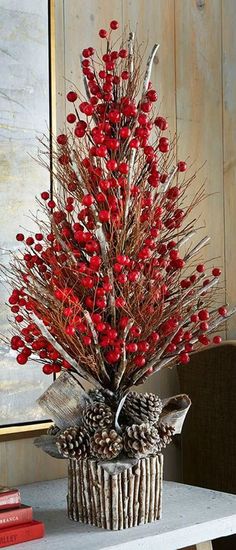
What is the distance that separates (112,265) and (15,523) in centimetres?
44

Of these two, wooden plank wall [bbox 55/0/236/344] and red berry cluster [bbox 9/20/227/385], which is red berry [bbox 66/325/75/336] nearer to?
red berry cluster [bbox 9/20/227/385]

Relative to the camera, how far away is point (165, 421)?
5.07ft

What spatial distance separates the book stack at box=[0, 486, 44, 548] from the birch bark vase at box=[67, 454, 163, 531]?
9 cm

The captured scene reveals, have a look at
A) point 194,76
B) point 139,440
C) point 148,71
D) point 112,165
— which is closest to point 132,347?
point 139,440

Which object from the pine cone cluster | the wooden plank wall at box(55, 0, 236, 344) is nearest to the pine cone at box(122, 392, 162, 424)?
the pine cone cluster

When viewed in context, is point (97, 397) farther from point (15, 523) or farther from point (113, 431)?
point (15, 523)

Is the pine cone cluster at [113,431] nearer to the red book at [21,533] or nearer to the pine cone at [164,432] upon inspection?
the pine cone at [164,432]

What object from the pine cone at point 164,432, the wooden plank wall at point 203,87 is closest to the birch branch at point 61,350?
the pine cone at point 164,432

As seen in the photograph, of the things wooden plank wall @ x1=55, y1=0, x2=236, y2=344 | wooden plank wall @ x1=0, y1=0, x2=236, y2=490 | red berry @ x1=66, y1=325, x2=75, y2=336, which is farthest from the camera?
wooden plank wall @ x1=55, y1=0, x2=236, y2=344

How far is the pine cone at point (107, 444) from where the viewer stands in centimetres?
141

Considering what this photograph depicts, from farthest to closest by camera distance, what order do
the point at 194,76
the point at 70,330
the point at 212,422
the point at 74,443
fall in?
the point at 194,76 < the point at 212,422 < the point at 74,443 < the point at 70,330

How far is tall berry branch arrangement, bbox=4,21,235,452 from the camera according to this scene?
1.40 m

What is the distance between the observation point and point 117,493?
1439 mm

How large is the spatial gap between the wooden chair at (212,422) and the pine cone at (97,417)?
1.93 ft
